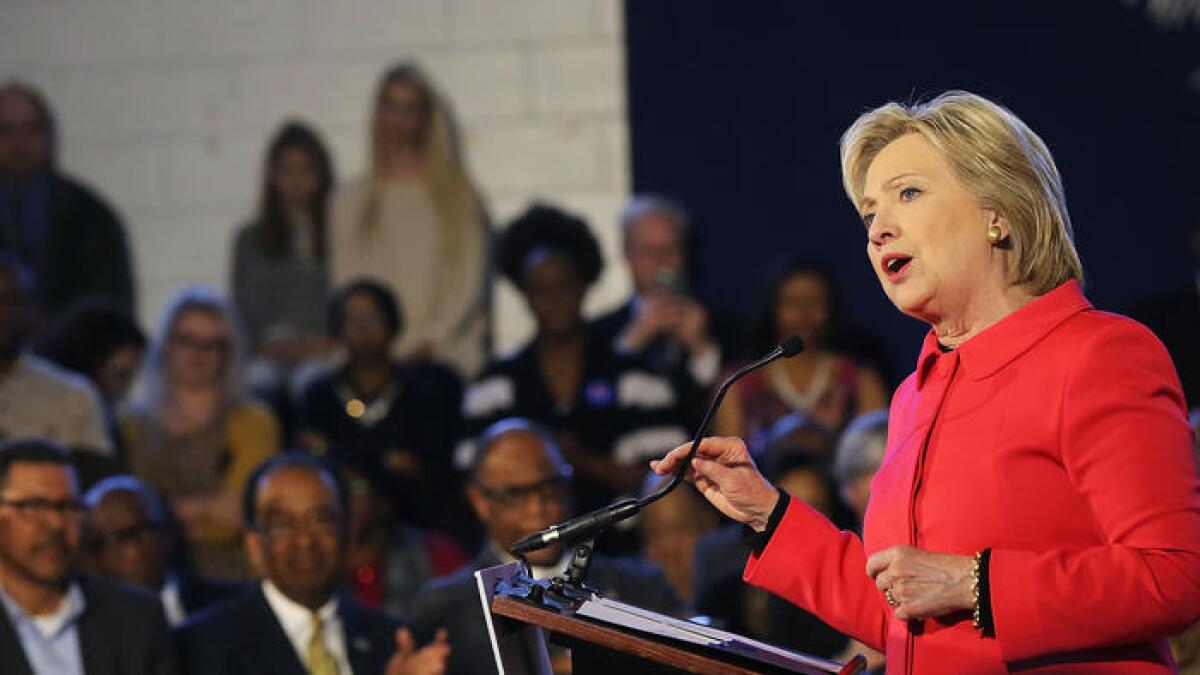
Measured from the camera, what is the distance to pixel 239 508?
5.61m

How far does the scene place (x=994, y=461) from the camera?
220 cm

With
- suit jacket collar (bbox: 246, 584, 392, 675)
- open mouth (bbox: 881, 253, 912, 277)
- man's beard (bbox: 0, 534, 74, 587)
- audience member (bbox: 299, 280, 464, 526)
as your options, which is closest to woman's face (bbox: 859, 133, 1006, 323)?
open mouth (bbox: 881, 253, 912, 277)

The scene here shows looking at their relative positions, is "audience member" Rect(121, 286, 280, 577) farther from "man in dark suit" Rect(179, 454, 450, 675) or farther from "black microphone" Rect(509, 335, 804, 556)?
Answer: "black microphone" Rect(509, 335, 804, 556)

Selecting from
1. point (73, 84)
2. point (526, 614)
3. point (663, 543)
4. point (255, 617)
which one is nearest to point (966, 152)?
point (526, 614)

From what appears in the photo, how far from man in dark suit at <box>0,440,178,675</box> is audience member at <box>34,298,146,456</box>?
134cm

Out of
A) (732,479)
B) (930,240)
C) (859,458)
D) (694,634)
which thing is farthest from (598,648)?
(859,458)

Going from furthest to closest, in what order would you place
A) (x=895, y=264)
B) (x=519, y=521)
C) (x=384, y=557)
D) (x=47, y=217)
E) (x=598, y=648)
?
(x=47, y=217), (x=384, y=557), (x=519, y=521), (x=895, y=264), (x=598, y=648)

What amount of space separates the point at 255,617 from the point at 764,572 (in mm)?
2504

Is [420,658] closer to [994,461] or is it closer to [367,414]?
[367,414]

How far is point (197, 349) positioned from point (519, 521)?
5.23 ft

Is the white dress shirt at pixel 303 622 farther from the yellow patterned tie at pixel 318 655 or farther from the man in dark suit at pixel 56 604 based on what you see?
the man in dark suit at pixel 56 604

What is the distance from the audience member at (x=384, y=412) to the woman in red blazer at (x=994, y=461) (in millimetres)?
3469

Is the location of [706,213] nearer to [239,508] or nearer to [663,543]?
[663,543]

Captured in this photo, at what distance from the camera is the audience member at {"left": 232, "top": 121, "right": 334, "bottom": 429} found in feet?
22.2
